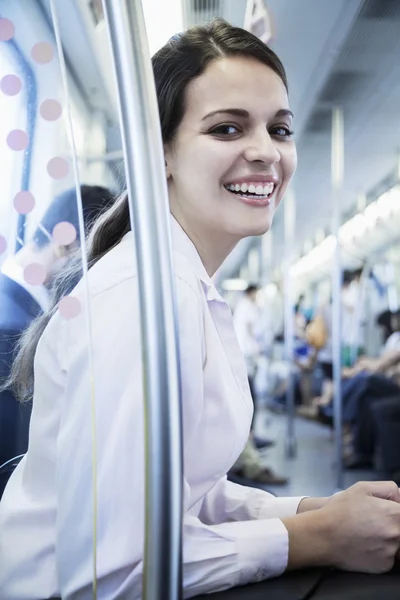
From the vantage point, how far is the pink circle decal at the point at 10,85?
2.23 feet

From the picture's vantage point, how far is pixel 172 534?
0.52 meters

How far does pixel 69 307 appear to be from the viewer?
0.65 m

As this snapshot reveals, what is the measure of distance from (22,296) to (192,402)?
0.69 ft

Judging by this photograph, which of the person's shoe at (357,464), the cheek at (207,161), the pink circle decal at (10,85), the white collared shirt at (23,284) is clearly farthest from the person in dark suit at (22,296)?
the person's shoe at (357,464)

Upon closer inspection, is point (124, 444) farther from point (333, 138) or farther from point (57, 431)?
point (333, 138)

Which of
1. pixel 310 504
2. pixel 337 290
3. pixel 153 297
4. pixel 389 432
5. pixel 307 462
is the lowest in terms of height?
pixel 307 462

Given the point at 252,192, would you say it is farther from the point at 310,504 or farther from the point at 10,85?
the point at 310,504

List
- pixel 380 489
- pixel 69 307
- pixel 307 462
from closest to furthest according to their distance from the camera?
pixel 69 307, pixel 380 489, pixel 307 462

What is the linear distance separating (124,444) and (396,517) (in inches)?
13.6

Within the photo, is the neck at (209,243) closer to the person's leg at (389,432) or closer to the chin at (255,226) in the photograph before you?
the chin at (255,226)

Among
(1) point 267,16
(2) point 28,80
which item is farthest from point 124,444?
(1) point 267,16

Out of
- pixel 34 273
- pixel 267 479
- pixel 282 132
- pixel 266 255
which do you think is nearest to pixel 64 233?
pixel 34 273

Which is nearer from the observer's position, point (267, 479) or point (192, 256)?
point (192, 256)

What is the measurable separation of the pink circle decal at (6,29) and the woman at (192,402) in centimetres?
25
